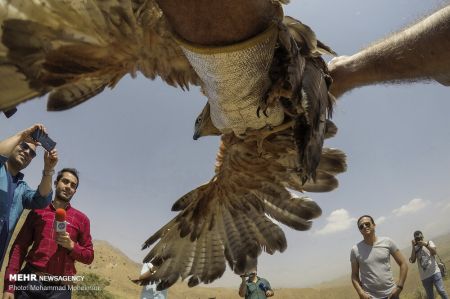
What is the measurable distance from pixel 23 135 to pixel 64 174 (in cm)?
84

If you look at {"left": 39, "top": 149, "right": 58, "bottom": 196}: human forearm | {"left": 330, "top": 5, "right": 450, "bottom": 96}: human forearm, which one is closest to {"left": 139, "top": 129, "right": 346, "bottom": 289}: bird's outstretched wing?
{"left": 39, "top": 149, "right": 58, "bottom": 196}: human forearm

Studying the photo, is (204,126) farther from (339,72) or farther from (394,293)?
(394,293)

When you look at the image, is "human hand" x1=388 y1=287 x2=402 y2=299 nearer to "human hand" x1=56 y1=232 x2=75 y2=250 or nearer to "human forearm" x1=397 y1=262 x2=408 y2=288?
"human forearm" x1=397 y1=262 x2=408 y2=288

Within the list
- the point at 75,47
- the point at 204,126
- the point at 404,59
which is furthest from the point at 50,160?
the point at 404,59

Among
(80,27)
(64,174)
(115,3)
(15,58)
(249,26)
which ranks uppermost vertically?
(64,174)

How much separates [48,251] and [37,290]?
0.40 meters

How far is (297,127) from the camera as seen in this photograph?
6.03 feet

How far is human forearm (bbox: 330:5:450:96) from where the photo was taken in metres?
1.76

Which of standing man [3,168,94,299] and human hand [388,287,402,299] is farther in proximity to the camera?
human hand [388,287,402,299]

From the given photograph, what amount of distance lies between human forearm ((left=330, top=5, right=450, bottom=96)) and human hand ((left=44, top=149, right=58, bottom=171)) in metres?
3.26

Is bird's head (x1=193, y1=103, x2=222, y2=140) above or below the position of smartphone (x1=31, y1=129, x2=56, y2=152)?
below

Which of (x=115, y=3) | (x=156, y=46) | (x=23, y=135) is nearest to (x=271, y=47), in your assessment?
(x=115, y=3)

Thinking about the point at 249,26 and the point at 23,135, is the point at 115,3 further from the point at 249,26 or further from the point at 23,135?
the point at 23,135

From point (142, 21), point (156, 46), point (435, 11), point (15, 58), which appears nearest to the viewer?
point (15, 58)
